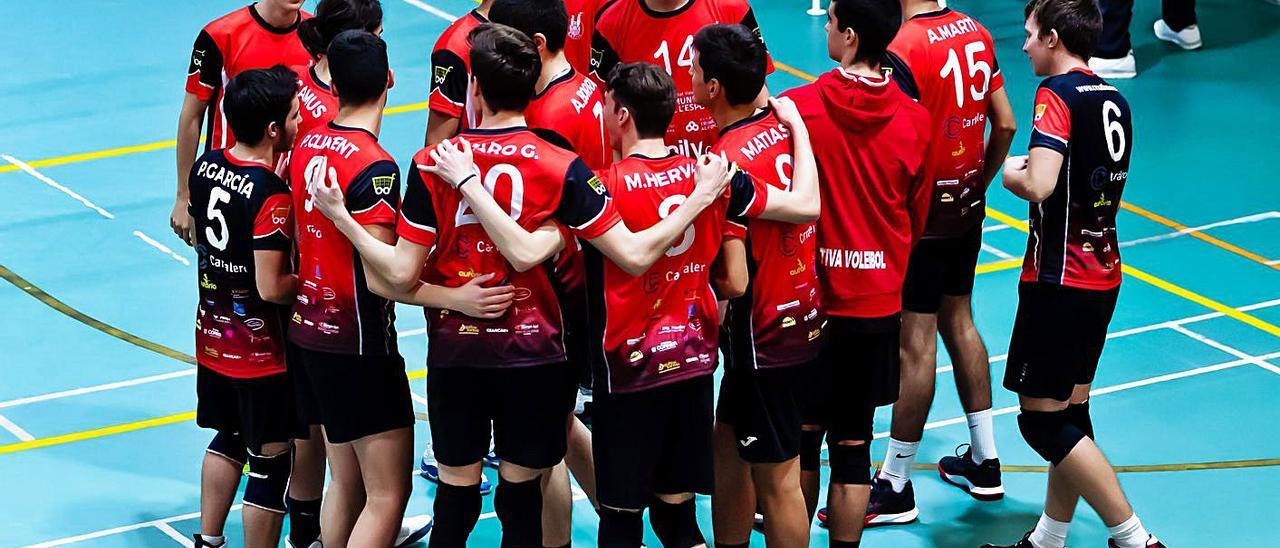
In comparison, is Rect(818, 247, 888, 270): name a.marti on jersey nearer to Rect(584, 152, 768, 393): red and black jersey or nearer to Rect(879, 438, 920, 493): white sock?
Rect(584, 152, 768, 393): red and black jersey

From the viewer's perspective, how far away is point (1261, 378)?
10086mm

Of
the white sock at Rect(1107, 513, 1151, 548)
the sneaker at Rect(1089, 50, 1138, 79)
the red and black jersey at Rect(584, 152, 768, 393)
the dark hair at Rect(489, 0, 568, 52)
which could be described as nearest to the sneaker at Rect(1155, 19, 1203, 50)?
the sneaker at Rect(1089, 50, 1138, 79)

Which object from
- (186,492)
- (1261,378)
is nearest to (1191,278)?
(1261,378)

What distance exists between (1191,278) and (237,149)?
704 centimetres

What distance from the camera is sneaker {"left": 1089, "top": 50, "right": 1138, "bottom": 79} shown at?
633 inches

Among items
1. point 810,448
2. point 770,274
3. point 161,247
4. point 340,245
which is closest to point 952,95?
point 770,274

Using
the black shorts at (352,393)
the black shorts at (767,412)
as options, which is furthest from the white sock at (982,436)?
the black shorts at (352,393)

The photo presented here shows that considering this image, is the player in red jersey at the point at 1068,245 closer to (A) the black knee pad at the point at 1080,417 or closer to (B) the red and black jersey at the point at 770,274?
(A) the black knee pad at the point at 1080,417

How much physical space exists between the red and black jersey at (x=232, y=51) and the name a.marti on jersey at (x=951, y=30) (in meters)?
2.92

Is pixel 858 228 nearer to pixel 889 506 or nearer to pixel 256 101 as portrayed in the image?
pixel 889 506

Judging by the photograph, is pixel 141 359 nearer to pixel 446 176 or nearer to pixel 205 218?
pixel 205 218

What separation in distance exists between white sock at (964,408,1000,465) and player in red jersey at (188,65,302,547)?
3.35 metres

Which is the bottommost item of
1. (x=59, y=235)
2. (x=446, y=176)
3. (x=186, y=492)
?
(x=59, y=235)

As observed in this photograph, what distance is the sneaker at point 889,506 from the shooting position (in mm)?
8398
